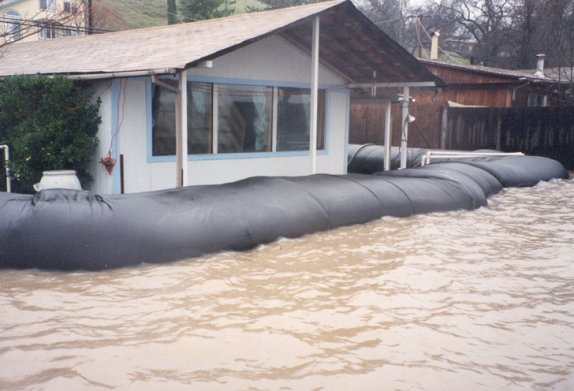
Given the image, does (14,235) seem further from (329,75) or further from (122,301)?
(329,75)

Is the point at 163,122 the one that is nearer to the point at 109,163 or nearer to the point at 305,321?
the point at 109,163

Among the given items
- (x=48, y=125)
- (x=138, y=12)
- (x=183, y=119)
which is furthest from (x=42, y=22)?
(x=138, y=12)

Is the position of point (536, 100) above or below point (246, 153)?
above

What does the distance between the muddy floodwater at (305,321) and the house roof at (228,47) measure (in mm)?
3272

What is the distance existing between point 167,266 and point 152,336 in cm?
178

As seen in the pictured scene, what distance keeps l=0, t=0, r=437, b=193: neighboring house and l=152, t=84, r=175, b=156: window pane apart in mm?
17

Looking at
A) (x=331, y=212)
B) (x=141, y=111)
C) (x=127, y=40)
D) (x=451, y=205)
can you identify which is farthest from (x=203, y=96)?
(x=451, y=205)

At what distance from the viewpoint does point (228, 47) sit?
8.02 meters

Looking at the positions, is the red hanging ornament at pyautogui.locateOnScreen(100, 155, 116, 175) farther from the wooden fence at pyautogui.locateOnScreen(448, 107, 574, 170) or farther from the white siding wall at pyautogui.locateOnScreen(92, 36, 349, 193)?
the wooden fence at pyautogui.locateOnScreen(448, 107, 574, 170)

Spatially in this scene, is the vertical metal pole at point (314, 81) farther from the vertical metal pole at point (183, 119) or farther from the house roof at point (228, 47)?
the vertical metal pole at point (183, 119)

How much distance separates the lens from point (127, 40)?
11680mm

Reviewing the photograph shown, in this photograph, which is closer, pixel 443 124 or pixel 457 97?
pixel 443 124

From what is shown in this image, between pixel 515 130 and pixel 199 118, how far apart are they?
10807 mm

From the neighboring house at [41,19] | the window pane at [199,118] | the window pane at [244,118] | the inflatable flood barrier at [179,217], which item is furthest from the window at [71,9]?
the inflatable flood barrier at [179,217]
